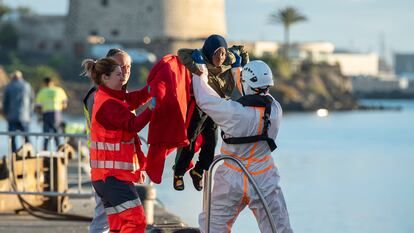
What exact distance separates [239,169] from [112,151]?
87 cm

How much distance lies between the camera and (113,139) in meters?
8.60

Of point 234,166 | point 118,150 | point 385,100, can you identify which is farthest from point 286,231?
point 385,100

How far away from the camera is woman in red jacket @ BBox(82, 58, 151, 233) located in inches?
333

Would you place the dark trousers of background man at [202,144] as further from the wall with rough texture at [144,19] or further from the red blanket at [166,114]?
the wall with rough texture at [144,19]

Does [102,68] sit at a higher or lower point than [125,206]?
higher

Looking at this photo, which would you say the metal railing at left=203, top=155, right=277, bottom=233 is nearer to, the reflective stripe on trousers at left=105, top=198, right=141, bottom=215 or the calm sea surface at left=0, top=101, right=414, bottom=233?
the reflective stripe on trousers at left=105, top=198, right=141, bottom=215

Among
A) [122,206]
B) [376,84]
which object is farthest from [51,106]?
[376,84]

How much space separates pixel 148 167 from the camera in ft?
28.3

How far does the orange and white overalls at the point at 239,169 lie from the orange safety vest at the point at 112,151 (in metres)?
0.57

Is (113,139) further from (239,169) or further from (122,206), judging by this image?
(239,169)

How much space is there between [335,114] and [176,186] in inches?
4729

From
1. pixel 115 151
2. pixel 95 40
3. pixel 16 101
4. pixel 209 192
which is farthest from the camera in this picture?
pixel 95 40

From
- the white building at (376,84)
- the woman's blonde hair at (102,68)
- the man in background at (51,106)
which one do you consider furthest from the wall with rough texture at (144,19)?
the woman's blonde hair at (102,68)

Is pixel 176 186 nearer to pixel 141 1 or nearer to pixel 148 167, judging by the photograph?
pixel 148 167
